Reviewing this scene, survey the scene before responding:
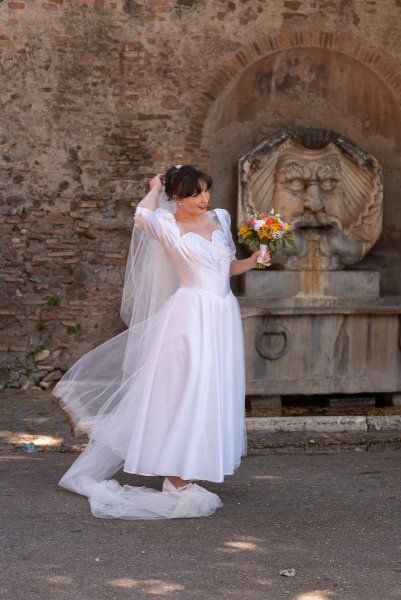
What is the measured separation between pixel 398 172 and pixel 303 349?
230 cm

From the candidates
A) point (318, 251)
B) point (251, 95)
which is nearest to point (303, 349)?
point (318, 251)

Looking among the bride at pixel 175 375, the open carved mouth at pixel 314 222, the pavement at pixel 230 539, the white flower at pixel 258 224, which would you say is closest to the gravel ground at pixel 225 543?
the pavement at pixel 230 539

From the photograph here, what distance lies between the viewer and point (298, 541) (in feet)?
17.3

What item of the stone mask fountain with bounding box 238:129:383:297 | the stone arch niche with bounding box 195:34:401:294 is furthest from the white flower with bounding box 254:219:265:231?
the stone arch niche with bounding box 195:34:401:294

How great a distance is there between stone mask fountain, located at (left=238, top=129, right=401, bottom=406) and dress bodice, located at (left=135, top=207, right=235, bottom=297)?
2.83 metres

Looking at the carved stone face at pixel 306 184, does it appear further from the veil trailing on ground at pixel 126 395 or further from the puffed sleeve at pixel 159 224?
the puffed sleeve at pixel 159 224

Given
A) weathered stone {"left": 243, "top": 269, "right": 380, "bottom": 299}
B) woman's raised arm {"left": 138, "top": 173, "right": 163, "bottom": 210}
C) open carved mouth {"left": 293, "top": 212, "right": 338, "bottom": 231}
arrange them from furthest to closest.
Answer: open carved mouth {"left": 293, "top": 212, "right": 338, "bottom": 231}, weathered stone {"left": 243, "top": 269, "right": 380, "bottom": 299}, woman's raised arm {"left": 138, "top": 173, "right": 163, "bottom": 210}

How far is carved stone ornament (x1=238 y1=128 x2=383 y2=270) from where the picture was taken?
9695 millimetres

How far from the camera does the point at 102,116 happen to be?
9898mm

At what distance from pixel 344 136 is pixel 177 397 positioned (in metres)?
4.95

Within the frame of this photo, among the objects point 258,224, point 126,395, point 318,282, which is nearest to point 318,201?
point 318,282

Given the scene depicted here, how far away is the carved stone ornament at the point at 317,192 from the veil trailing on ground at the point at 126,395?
3.30 meters

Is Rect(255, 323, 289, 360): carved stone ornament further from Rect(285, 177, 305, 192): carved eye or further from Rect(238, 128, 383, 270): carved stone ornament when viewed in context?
Rect(285, 177, 305, 192): carved eye

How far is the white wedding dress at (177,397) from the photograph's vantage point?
5852 mm
